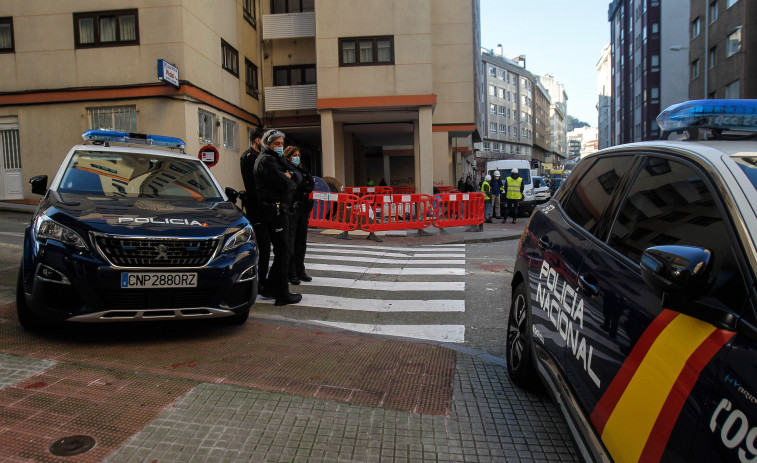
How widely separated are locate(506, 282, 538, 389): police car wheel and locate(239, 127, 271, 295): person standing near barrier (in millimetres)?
3373

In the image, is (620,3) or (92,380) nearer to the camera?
(92,380)

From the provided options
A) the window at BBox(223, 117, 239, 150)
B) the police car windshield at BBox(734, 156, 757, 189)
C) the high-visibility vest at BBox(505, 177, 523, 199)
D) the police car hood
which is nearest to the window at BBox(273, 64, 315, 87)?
the window at BBox(223, 117, 239, 150)

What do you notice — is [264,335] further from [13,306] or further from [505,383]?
[13,306]

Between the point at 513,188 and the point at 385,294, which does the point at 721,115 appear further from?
the point at 513,188

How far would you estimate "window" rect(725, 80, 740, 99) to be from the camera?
30041 millimetres

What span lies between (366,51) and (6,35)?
12.4m

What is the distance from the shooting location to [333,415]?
3.22 meters

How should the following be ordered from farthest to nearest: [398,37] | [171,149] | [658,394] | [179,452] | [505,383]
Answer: [398,37], [171,149], [505,383], [179,452], [658,394]

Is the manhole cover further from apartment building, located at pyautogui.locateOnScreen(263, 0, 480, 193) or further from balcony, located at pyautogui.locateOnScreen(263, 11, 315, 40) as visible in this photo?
balcony, located at pyautogui.locateOnScreen(263, 11, 315, 40)

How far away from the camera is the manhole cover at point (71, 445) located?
2.68m

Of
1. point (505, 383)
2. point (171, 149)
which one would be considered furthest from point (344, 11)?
point (505, 383)

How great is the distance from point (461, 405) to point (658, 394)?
6.24 feet

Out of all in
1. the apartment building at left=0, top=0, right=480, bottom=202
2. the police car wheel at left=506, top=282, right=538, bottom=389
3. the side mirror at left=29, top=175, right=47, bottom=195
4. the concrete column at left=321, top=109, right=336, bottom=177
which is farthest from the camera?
the concrete column at left=321, top=109, right=336, bottom=177

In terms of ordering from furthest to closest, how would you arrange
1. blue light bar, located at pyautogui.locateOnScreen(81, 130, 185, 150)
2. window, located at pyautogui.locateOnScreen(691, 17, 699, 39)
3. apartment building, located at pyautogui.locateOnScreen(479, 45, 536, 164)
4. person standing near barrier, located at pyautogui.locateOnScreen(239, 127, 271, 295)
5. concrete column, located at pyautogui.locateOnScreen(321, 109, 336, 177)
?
apartment building, located at pyautogui.locateOnScreen(479, 45, 536, 164) < window, located at pyautogui.locateOnScreen(691, 17, 699, 39) < concrete column, located at pyautogui.locateOnScreen(321, 109, 336, 177) < person standing near barrier, located at pyautogui.locateOnScreen(239, 127, 271, 295) < blue light bar, located at pyautogui.locateOnScreen(81, 130, 185, 150)
